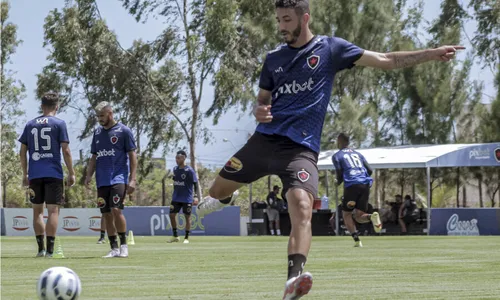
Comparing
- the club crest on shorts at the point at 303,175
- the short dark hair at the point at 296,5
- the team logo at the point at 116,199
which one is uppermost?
the short dark hair at the point at 296,5

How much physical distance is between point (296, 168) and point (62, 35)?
140 ft

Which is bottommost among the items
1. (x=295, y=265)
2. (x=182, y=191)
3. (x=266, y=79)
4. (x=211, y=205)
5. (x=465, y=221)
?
(x=465, y=221)

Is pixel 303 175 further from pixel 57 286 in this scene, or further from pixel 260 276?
pixel 260 276

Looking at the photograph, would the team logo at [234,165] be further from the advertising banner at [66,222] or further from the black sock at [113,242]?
the advertising banner at [66,222]

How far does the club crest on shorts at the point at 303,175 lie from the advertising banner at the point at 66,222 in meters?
30.5

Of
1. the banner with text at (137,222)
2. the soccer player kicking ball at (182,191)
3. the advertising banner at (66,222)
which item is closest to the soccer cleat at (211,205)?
the soccer player kicking ball at (182,191)

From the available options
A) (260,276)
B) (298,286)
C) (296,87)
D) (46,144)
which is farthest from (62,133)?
(298,286)

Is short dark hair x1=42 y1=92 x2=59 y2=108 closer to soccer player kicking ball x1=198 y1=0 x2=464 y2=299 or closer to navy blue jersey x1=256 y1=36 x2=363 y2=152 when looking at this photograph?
soccer player kicking ball x1=198 y1=0 x2=464 y2=299

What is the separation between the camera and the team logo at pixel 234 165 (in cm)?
783

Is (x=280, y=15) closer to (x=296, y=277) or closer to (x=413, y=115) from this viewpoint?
(x=296, y=277)

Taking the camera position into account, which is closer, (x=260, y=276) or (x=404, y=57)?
(x=404, y=57)

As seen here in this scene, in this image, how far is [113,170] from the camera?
14.6 meters

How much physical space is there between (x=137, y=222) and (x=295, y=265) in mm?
30934

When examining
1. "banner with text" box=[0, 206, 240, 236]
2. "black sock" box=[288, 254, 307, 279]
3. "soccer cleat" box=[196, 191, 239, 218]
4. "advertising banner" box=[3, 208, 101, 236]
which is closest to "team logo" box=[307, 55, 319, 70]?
"black sock" box=[288, 254, 307, 279]
